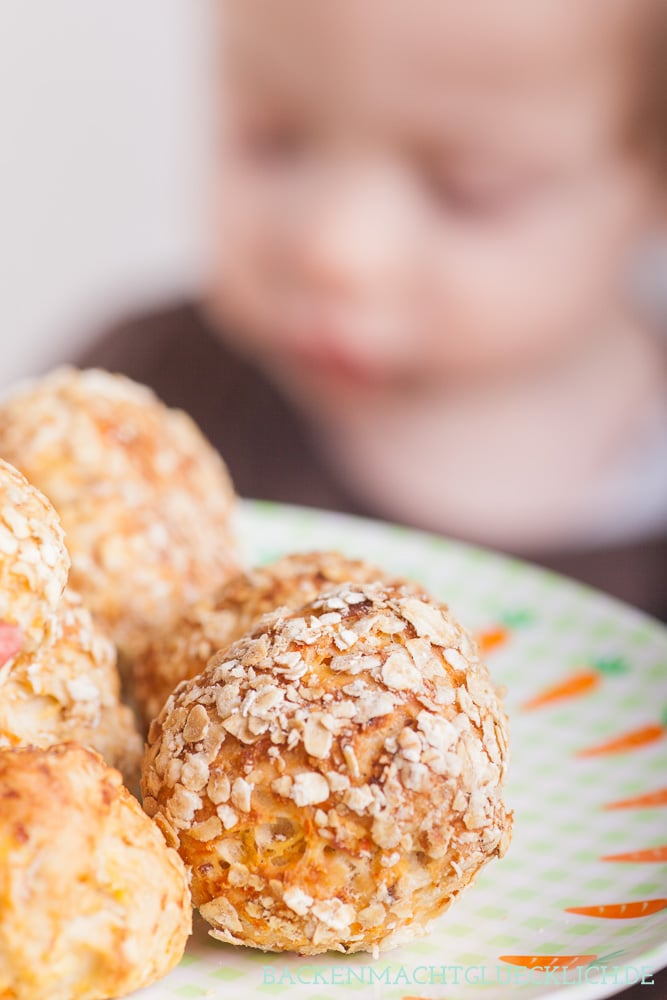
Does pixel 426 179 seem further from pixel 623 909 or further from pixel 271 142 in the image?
pixel 623 909

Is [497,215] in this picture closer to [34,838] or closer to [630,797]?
[630,797]

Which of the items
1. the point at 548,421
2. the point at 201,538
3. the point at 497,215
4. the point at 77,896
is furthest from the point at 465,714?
the point at 548,421

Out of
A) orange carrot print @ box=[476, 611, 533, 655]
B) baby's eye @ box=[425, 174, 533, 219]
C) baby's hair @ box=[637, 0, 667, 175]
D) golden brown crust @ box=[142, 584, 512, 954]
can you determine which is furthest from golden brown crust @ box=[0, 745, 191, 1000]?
baby's hair @ box=[637, 0, 667, 175]

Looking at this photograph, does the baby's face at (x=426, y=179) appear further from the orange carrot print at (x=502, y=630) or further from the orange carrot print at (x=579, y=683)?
the orange carrot print at (x=579, y=683)

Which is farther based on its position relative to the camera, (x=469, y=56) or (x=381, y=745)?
(x=469, y=56)

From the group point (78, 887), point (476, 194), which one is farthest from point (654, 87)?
point (78, 887)

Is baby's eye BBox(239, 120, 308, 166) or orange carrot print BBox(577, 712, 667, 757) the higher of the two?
baby's eye BBox(239, 120, 308, 166)

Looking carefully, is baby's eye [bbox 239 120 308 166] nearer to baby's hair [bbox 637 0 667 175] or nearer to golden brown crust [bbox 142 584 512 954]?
baby's hair [bbox 637 0 667 175]
